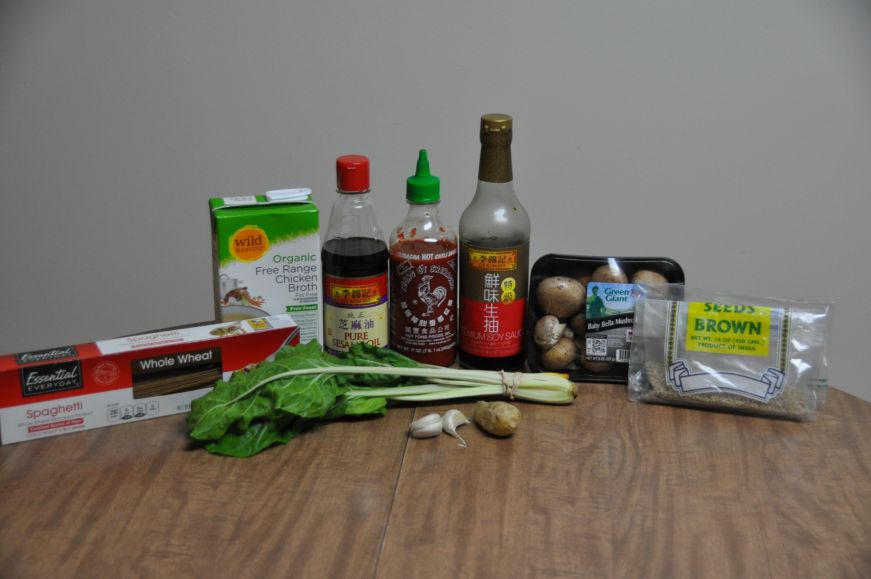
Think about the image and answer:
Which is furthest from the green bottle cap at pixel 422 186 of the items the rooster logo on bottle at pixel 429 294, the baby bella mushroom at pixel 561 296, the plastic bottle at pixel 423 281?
the baby bella mushroom at pixel 561 296

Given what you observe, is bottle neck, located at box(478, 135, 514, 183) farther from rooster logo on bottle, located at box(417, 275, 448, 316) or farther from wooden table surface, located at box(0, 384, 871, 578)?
wooden table surface, located at box(0, 384, 871, 578)

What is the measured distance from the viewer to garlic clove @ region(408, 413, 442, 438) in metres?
1.33

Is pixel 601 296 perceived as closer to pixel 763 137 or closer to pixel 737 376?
pixel 737 376

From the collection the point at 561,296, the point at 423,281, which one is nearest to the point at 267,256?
the point at 423,281

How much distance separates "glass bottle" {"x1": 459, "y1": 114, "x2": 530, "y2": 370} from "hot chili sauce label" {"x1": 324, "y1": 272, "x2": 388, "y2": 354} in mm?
127

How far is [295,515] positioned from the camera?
3.79 ft

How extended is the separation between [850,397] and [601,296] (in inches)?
16.6

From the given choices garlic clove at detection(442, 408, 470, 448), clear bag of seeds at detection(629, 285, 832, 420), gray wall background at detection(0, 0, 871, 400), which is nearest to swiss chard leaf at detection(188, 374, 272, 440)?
garlic clove at detection(442, 408, 470, 448)

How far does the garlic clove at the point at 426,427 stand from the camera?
52.5 inches

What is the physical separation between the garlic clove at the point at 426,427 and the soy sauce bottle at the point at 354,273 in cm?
18

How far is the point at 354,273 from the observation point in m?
1.43

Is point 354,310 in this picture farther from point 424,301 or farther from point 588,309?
point 588,309

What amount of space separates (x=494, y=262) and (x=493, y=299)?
0.19 ft

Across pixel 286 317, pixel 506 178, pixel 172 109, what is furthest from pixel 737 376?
pixel 172 109
